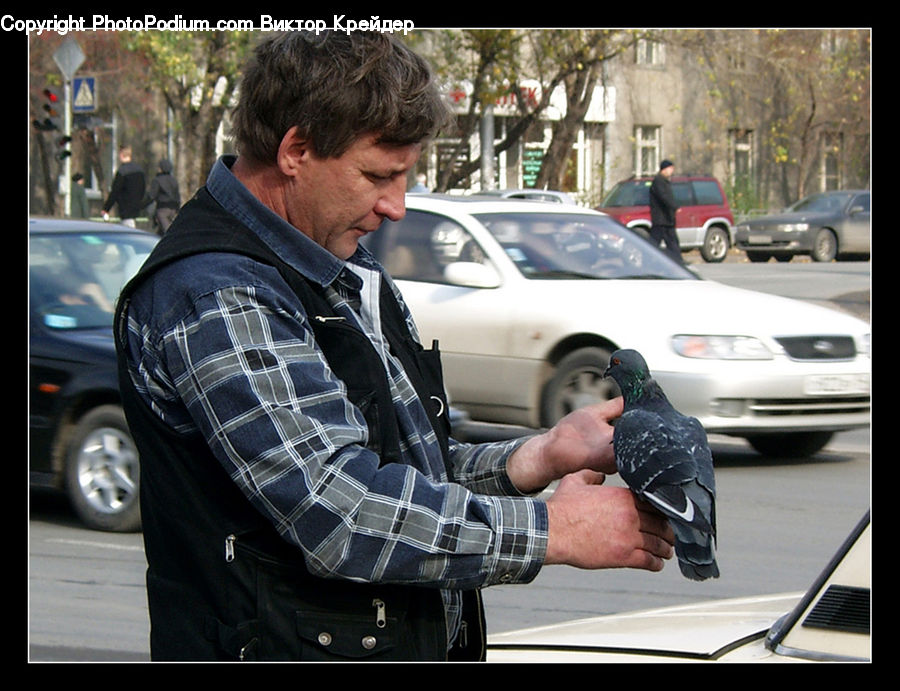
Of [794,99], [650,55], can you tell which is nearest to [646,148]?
[650,55]

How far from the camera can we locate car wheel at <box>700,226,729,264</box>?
105 feet

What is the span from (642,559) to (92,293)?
618 centimetres

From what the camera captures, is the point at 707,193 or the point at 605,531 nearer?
the point at 605,531

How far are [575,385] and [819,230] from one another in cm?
2254

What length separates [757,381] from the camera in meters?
8.71

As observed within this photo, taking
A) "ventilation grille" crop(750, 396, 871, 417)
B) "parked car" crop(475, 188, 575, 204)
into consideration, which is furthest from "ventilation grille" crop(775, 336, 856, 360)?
"parked car" crop(475, 188, 575, 204)

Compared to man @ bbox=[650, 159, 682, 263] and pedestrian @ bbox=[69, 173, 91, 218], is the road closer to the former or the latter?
man @ bbox=[650, 159, 682, 263]

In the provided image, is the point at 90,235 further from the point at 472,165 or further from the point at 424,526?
the point at 472,165

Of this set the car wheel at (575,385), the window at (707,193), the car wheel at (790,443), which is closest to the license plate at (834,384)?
the car wheel at (790,443)

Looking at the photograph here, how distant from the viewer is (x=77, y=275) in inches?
309

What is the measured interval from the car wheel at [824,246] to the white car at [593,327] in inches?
836

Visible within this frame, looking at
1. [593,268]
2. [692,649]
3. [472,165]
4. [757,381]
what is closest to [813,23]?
[692,649]

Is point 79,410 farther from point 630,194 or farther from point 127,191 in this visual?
point 630,194

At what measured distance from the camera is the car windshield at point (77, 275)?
7.61 meters
